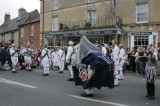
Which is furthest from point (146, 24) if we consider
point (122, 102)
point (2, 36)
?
point (2, 36)

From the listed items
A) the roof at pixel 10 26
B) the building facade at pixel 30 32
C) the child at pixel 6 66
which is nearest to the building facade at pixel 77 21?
the building facade at pixel 30 32

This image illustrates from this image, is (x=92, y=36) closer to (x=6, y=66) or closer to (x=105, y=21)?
(x=105, y=21)

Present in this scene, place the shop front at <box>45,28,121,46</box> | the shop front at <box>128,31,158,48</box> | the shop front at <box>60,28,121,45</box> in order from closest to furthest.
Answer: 1. the shop front at <box>128,31,158,48</box>
2. the shop front at <box>60,28,121,45</box>
3. the shop front at <box>45,28,121,46</box>

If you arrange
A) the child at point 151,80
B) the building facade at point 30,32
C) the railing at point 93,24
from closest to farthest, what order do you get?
the child at point 151,80
the railing at point 93,24
the building facade at point 30,32

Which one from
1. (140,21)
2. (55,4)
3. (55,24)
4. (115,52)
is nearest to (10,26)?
(55,4)

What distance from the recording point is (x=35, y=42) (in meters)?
43.7

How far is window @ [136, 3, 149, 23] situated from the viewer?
2516 centimetres

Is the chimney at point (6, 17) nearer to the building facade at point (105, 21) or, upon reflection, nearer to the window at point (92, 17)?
the building facade at point (105, 21)

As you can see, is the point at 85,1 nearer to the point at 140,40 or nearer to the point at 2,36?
the point at 140,40

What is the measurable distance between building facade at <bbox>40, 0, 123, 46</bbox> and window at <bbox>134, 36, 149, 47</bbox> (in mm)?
1647

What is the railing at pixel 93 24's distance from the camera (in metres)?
26.7

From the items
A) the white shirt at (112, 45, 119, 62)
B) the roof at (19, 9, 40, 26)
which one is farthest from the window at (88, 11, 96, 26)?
the white shirt at (112, 45, 119, 62)

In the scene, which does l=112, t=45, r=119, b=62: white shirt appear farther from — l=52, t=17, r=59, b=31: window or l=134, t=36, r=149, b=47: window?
l=52, t=17, r=59, b=31: window

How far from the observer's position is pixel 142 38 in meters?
25.0
